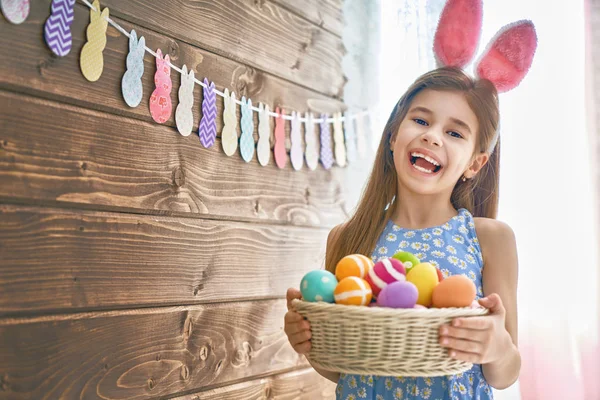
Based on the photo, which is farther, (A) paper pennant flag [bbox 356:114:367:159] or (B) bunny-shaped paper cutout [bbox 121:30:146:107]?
(A) paper pennant flag [bbox 356:114:367:159]

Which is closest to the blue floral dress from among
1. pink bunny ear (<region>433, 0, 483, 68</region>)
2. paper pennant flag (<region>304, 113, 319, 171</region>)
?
pink bunny ear (<region>433, 0, 483, 68</region>)

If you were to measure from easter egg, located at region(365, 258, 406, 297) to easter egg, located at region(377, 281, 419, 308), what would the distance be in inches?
2.5

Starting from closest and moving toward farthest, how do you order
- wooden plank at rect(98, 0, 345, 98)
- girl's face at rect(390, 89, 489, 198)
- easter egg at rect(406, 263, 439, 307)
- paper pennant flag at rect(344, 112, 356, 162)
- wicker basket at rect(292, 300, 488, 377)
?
wicker basket at rect(292, 300, 488, 377)
easter egg at rect(406, 263, 439, 307)
girl's face at rect(390, 89, 489, 198)
wooden plank at rect(98, 0, 345, 98)
paper pennant flag at rect(344, 112, 356, 162)

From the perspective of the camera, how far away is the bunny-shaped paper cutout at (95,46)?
4.09 ft

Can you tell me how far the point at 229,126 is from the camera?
163 centimetres

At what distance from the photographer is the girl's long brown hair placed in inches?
54.6

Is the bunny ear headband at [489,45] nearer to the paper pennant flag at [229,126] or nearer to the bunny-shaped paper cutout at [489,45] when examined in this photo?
the bunny-shaped paper cutout at [489,45]

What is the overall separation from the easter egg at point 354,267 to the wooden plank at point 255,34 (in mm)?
717

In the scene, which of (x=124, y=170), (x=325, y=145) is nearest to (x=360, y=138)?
(x=325, y=145)

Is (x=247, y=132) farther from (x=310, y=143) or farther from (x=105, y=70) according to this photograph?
(x=105, y=70)

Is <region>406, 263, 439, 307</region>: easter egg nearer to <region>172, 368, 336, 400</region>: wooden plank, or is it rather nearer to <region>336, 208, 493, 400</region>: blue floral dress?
<region>336, 208, 493, 400</region>: blue floral dress

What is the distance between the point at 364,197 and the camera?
4.94 feet

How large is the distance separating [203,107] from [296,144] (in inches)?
15.8

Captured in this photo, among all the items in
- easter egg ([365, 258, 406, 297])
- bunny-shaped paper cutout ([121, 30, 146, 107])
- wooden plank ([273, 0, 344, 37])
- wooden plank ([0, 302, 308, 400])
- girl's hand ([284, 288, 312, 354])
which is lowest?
wooden plank ([0, 302, 308, 400])
